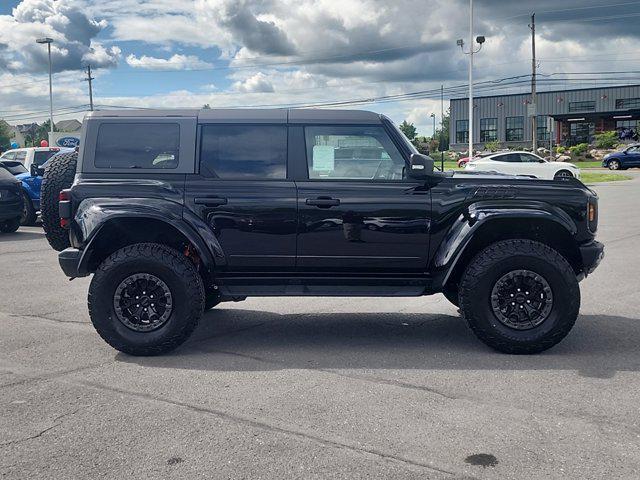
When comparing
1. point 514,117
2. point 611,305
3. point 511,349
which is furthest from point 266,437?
point 514,117

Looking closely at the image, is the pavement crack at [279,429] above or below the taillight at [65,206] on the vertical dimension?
below

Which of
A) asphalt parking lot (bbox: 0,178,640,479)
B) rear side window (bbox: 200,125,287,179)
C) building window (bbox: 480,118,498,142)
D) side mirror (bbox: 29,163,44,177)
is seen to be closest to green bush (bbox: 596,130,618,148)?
building window (bbox: 480,118,498,142)

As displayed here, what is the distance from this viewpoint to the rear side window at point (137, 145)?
593cm

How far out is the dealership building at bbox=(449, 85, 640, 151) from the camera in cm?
7175

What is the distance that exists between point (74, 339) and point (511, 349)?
3695mm

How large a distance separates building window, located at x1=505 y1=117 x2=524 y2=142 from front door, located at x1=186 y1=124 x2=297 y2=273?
81.3 m

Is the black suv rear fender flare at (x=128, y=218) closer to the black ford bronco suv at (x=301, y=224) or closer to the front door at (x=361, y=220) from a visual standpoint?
the black ford bronco suv at (x=301, y=224)

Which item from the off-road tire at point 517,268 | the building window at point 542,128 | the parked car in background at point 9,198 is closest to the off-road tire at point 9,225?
the parked car in background at point 9,198

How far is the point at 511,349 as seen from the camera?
567 cm

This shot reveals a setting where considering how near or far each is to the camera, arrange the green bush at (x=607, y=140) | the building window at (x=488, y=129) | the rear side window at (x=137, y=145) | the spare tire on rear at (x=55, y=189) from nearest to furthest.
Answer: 1. the rear side window at (x=137, y=145)
2. the spare tire on rear at (x=55, y=189)
3. the green bush at (x=607, y=140)
4. the building window at (x=488, y=129)

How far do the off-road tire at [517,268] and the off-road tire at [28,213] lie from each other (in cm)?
1301

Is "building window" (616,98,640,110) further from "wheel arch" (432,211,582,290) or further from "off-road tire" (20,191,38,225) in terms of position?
"wheel arch" (432,211,582,290)

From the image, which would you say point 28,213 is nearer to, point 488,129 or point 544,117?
point 544,117

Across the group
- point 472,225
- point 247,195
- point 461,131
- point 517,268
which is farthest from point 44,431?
point 461,131
